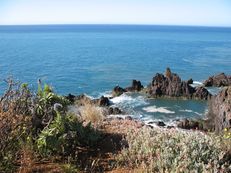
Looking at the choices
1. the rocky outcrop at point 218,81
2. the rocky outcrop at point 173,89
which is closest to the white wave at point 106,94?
the rocky outcrop at point 173,89

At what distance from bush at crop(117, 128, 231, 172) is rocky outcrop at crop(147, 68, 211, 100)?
30.4 metres

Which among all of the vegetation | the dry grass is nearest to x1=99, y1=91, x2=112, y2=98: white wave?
the dry grass

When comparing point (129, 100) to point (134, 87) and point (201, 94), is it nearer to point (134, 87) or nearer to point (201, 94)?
point (134, 87)

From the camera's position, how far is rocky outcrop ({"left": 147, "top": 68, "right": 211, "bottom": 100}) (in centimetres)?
3903

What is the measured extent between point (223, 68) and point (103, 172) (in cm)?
6149

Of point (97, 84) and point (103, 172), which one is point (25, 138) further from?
point (97, 84)

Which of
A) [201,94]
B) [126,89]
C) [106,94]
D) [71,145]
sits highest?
[71,145]

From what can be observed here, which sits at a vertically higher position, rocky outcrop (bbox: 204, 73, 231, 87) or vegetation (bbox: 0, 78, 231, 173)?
vegetation (bbox: 0, 78, 231, 173)

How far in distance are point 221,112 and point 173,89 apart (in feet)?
66.5

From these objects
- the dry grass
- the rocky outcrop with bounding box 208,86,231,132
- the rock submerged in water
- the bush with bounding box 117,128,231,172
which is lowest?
the rock submerged in water

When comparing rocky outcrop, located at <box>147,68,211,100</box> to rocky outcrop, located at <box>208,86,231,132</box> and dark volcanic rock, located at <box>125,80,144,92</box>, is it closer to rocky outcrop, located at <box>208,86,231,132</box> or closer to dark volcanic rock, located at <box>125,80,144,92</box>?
dark volcanic rock, located at <box>125,80,144,92</box>

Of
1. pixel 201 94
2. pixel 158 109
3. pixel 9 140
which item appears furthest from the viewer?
pixel 201 94

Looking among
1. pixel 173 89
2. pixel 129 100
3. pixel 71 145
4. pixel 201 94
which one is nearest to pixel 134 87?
pixel 173 89

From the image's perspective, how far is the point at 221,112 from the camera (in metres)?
19.9
